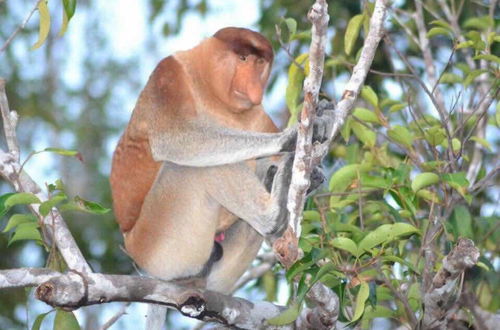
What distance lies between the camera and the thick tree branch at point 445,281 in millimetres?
2559

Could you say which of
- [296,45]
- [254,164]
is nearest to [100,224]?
[296,45]

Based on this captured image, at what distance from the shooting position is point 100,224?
23.6 ft

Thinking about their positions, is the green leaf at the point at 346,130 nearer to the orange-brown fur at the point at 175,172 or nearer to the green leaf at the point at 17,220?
the orange-brown fur at the point at 175,172

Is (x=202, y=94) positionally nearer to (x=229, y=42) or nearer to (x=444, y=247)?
(x=229, y=42)

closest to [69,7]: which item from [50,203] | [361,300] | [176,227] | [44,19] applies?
[44,19]

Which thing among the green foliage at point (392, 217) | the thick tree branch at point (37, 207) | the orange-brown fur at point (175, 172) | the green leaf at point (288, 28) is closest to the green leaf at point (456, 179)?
the green foliage at point (392, 217)

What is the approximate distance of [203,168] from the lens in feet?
11.4

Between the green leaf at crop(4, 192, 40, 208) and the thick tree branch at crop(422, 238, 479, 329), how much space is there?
1208 mm

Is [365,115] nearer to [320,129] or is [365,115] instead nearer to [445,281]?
[320,129]

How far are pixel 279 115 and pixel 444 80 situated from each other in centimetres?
311

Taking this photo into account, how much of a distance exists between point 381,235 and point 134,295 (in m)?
Result: 0.77

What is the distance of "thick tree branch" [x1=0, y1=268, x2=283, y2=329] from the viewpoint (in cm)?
267

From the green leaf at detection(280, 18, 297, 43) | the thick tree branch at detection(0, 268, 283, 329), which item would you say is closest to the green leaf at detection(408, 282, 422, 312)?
the thick tree branch at detection(0, 268, 283, 329)

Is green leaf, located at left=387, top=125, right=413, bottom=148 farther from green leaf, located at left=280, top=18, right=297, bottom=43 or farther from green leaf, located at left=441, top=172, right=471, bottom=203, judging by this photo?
green leaf, located at left=280, top=18, right=297, bottom=43
